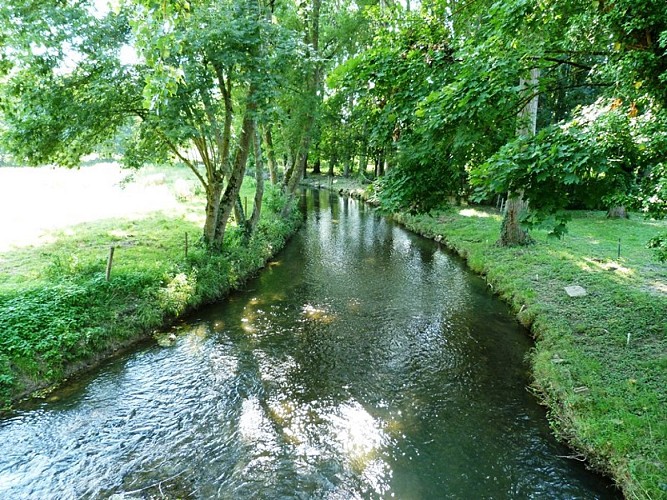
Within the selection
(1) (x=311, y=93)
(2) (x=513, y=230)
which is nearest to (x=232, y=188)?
(1) (x=311, y=93)

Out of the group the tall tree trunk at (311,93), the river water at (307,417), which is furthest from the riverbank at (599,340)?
the tall tree trunk at (311,93)

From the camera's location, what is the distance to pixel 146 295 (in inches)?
392

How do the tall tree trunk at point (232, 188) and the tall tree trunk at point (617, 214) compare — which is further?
the tall tree trunk at point (617, 214)

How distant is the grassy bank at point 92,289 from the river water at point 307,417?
1.85ft

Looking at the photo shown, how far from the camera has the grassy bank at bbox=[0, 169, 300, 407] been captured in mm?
7441

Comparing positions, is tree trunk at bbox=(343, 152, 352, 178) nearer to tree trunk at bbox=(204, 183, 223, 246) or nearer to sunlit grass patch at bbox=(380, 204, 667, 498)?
sunlit grass patch at bbox=(380, 204, 667, 498)

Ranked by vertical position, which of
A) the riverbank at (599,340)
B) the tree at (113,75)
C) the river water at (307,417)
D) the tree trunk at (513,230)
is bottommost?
the river water at (307,417)

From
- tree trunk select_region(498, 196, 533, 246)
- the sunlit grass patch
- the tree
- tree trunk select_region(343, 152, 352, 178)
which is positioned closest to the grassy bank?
the tree

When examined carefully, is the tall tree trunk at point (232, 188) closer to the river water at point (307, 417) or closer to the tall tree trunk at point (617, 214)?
the river water at point (307, 417)

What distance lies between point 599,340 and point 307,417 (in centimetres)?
612

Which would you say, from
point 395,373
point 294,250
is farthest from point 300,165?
point 395,373

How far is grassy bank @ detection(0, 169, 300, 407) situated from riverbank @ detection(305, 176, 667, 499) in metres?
6.00

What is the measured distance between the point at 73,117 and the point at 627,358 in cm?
1362

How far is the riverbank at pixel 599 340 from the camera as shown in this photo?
5.56 m
